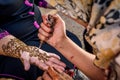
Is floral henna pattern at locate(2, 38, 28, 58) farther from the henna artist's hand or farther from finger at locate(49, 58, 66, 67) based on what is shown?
finger at locate(49, 58, 66, 67)

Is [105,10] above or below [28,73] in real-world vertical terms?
above

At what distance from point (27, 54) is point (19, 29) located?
28 cm

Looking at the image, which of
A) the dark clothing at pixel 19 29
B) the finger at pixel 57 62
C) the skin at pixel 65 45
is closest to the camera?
the skin at pixel 65 45

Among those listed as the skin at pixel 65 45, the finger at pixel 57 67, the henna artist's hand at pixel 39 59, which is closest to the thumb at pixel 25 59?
the henna artist's hand at pixel 39 59

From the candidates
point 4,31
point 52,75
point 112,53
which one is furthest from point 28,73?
point 112,53

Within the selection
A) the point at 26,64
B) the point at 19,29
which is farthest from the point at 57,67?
the point at 19,29

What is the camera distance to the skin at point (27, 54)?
5.32ft

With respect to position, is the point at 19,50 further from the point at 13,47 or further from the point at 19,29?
the point at 19,29

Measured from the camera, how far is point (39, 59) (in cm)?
170

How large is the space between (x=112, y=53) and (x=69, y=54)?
17.9 inches

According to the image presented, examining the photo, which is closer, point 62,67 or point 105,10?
point 105,10

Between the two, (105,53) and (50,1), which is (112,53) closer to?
(105,53)

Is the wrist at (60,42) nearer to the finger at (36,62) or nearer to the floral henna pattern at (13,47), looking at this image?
the finger at (36,62)

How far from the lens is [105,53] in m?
1.02
